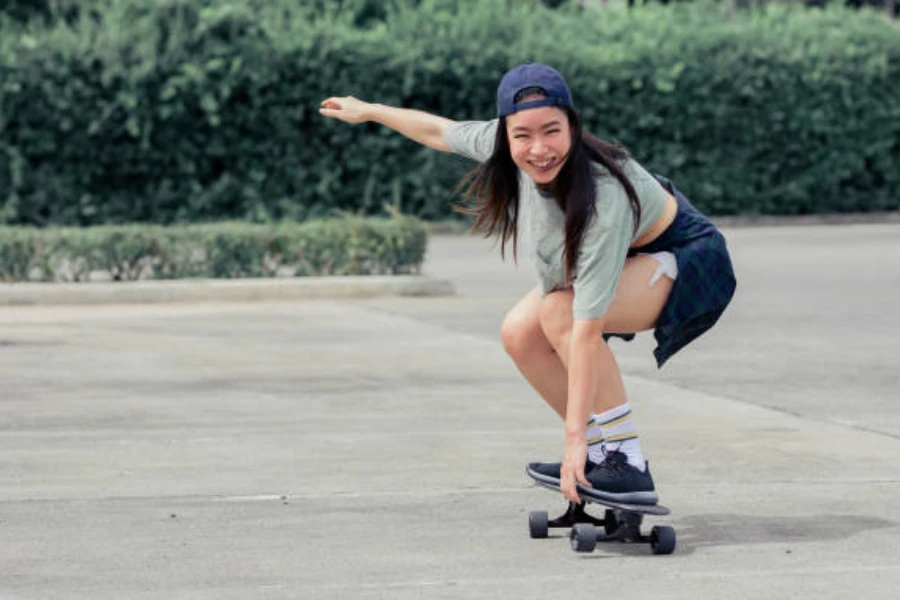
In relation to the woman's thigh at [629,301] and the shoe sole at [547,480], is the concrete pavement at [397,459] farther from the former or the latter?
the woman's thigh at [629,301]

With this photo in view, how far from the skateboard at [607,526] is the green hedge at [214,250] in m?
11.9

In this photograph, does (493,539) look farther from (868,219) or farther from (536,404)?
(868,219)

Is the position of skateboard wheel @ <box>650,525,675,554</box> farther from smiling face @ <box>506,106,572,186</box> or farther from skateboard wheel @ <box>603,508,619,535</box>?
smiling face @ <box>506,106,572,186</box>

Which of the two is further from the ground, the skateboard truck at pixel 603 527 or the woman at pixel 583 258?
the woman at pixel 583 258

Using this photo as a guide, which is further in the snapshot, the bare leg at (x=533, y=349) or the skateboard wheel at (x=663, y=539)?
the bare leg at (x=533, y=349)

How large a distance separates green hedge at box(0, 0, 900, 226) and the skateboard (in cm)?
2079

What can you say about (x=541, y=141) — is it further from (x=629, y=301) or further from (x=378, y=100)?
(x=378, y=100)

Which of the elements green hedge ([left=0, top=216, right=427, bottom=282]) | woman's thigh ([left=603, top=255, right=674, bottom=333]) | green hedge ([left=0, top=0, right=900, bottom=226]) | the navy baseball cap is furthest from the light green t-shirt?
green hedge ([left=0, top=0, right=900, bottom=226])

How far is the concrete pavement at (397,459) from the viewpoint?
5.88 m

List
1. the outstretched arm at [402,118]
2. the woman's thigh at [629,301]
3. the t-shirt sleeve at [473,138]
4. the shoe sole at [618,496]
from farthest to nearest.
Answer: the outstretched arm at [402,118] → the t-shirt sleeve at [473,138] → the woman's thigh at [629,301] → the shoe sole at [618,496]

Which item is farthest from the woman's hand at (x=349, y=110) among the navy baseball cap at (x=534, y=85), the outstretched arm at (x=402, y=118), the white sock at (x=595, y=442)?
the white sock at (x=595, y=442)

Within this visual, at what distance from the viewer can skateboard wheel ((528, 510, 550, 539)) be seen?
20.7ft

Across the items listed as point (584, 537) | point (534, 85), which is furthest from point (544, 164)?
point (584, 537)

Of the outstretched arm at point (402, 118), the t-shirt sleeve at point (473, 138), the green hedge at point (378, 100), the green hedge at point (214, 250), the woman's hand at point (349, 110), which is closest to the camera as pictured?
the t-shirt sleeve at point (473, 138)
